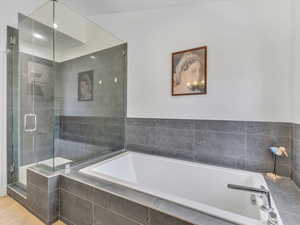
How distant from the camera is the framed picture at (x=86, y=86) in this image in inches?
110

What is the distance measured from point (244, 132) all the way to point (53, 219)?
2.22m

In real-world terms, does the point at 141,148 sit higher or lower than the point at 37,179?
higher

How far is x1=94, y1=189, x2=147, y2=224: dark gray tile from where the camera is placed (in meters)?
1.05

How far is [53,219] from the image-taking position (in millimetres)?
1504

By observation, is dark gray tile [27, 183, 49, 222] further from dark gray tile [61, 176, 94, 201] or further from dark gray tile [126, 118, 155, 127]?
dark gray tile [126, 118, 155, 127]

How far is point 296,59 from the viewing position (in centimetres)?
140

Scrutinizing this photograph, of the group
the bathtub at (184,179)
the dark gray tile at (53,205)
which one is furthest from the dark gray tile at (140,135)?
the dark gray tile at (53,205)

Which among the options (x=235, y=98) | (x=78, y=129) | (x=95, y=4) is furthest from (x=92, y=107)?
(x=235, y=98)

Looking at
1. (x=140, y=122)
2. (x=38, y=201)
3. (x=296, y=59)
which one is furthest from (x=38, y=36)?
(x=296, y=59)

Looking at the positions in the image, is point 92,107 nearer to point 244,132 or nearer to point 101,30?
point 101,30

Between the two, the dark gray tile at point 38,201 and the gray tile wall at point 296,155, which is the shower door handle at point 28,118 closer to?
the dark gray tile at point 38,201

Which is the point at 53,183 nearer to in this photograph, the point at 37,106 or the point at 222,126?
the point at 37,106

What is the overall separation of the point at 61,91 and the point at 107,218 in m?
2.34

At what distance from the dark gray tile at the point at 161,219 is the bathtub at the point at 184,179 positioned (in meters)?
0.12
